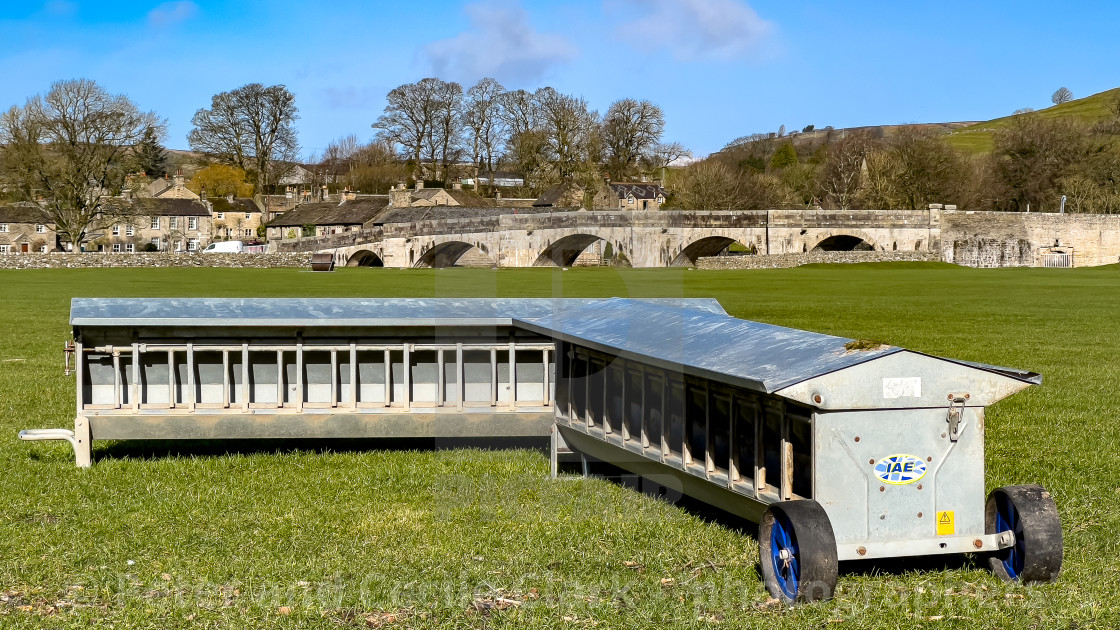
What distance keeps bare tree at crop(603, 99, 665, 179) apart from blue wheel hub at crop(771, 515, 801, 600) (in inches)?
3670

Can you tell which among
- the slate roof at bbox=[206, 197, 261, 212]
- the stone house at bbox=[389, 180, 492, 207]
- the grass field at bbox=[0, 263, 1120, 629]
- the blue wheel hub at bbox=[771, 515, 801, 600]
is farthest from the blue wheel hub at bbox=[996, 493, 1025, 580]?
the slate roof at bbox=[206, 197, 261, 212]

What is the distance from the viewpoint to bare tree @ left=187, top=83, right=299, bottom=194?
329 feet

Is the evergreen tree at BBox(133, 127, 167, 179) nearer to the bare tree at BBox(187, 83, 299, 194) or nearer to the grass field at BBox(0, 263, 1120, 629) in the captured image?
the bare tree at BBox(187, 83, 299, 194)

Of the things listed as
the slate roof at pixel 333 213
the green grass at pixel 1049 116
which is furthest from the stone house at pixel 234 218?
the green grass at pixel 1049 116

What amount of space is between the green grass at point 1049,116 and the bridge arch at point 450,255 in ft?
285

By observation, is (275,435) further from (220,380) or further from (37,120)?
(37,120)

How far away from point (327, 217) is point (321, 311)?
8019 cm

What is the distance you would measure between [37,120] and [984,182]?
75.4 m

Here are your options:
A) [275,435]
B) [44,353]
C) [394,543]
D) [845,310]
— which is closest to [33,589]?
[394,543]

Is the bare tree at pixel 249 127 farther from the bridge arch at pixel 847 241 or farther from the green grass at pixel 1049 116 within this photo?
the green grass at pixel 1049 116

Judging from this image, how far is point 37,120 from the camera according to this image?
220ft

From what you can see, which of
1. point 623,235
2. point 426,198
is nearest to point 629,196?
point 426,198

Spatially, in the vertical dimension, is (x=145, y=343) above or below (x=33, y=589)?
above

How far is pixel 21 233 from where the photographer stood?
91.6 meters
